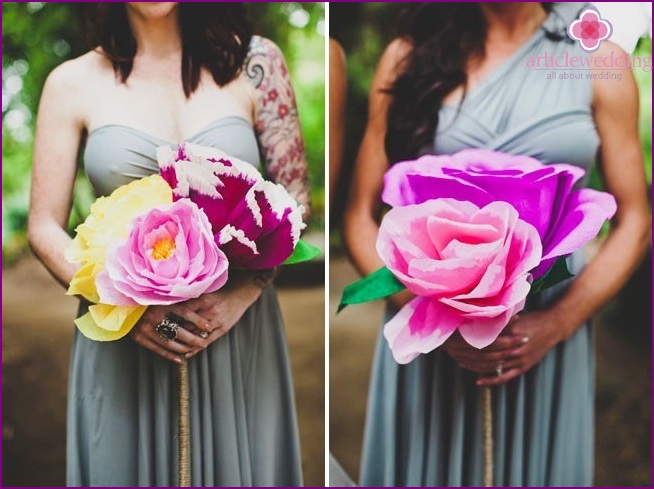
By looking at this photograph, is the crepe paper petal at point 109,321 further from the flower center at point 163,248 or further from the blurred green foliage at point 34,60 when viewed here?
the blurred green foliage at point 34,60

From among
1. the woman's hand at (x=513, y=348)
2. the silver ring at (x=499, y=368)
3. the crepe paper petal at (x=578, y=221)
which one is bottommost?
the silver ring at (x=499, y=368)

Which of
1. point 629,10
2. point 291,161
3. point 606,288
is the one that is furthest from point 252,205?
point 629,10

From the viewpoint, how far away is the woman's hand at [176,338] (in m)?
1.22

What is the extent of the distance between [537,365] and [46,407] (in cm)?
97

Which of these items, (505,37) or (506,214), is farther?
(505,37)

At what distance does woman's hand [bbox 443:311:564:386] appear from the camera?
125 centimetres

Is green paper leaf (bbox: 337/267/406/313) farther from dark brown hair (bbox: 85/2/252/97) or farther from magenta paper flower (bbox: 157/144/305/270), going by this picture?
dark brown hair (bbox: 85/2/252/97)

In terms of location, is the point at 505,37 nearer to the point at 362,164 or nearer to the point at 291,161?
the point at 362,164

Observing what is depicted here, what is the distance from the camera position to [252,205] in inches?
43.9

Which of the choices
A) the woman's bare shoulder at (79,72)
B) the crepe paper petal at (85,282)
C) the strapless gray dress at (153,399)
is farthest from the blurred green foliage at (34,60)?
the crepe paper petal at (85,282)

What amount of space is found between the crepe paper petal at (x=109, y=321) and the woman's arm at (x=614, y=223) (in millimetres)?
712

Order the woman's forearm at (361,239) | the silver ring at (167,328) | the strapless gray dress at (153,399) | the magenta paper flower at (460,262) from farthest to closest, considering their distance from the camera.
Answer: the woman's forearm at (361,239) → the strapless gray dress at (153,399) → the silver ring at (167,328) → the magenta paper flower at (460,262)

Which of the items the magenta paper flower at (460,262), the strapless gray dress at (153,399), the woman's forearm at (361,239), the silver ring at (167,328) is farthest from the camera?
the woman's forearm at (361,239)

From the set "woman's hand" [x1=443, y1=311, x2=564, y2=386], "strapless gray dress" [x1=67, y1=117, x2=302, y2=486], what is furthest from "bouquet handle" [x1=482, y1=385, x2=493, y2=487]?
"strapless gray dress" [x1=67, y1=117, x2=302, y2=486]
